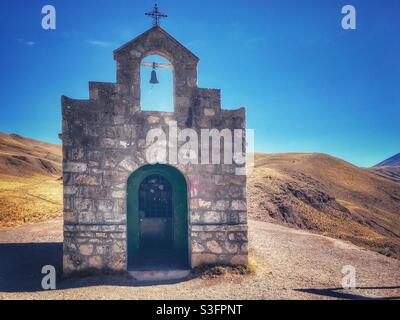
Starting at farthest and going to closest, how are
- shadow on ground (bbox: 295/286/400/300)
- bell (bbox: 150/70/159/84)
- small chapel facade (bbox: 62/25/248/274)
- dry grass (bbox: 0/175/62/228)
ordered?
dry grass (bbox: 0/175/62/228) → bell (bbox: 150/70/159/84) → small chapel facade (bbox: 62/25/248/274) → shadow on ground (bbox: 295/286/400/300)

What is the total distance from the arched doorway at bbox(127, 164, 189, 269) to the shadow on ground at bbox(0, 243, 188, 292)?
1.26 m

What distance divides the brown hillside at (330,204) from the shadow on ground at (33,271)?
33.5ft

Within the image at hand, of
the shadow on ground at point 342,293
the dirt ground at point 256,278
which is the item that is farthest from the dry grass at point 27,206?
the shadow on ground at point 342,293

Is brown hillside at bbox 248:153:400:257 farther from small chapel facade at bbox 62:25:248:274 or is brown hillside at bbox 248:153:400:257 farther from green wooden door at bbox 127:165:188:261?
green wooden door at bbox 127:165:188:261

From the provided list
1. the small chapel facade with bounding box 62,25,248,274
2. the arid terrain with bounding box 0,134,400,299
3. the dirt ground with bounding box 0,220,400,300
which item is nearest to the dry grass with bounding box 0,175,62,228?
the arid terrain with bounding box 0,134,400,299

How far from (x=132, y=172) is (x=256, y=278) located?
411 centimetres

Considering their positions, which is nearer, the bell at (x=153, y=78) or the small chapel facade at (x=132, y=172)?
the small chapel facade at (x=132, y=172)

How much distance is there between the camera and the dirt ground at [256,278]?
20.4 feet

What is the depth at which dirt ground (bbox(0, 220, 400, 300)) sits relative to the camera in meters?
6.22

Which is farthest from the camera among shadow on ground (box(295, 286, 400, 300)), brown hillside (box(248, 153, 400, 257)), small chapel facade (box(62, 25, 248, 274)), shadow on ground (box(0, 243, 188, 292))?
brown hillside (box(248, 153, 400, 257))

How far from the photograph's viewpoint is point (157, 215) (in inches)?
341

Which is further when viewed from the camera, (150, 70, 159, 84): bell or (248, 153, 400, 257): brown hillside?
(248, 153, 400, 257): brown hillside

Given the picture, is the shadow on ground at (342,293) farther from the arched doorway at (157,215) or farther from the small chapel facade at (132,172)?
the arched doorway at (157,215)

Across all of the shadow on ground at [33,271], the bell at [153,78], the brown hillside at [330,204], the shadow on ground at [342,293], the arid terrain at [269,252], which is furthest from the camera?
the brown hillside at [330,204]
